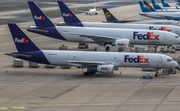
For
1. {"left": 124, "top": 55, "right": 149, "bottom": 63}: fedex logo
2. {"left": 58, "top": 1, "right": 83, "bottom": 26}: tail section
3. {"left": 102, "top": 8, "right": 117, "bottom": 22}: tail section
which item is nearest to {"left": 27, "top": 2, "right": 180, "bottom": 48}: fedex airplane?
{"left": 58, "top": 1, "right": 83, "bottom": 26}: tail section

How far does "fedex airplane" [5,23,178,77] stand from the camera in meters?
46.3

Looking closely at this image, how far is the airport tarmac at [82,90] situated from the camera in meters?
34.1

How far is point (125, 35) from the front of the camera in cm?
6850

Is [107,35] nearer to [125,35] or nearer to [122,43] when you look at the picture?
[125,35]

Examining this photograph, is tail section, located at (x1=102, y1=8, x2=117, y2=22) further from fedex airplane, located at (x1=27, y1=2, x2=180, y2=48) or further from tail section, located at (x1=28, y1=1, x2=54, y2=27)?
tail section, located at (x1=28, y1=1, x2=54, y2=27)

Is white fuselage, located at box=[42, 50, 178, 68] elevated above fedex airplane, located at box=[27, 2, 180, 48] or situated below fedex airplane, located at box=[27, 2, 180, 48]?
below

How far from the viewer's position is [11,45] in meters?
75.8

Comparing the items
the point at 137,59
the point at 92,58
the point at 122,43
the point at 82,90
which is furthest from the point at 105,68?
the point at 122,43

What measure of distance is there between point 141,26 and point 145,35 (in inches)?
498

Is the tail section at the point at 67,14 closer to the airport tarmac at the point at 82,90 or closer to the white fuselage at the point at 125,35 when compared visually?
the white fuselage at the point at 125,35

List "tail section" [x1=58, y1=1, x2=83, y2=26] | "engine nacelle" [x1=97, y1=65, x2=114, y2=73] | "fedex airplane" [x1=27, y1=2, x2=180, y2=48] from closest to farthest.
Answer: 1. "engine nacelle" [x1=97, y1=65, x2=114, y2=73]
2. "fedex airplane" [x1=27, y1=2, x2=180, y2=48]
3. "tail section" [x1=58, y1=1, x2=83, y2=26]

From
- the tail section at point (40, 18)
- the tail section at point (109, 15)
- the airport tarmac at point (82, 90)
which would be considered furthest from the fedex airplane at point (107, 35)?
the tail section at point (109, 15)

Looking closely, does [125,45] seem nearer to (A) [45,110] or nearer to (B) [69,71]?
(B) [69,71]

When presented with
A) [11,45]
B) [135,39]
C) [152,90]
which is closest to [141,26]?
[135,39]
